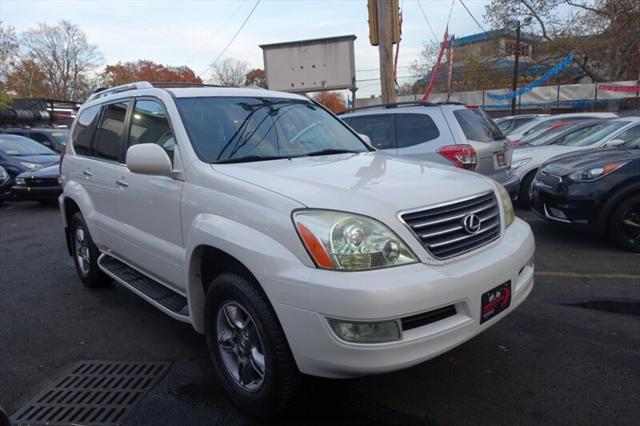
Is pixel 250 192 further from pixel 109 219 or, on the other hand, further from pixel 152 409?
pixel 109 219

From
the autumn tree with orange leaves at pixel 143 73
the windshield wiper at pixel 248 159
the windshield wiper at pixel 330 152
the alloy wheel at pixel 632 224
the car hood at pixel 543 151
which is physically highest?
the autumn tree with orange leaves at pixel 143 73

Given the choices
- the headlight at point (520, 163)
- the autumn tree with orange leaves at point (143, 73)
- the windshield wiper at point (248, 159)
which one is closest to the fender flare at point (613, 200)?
the headlight at point (520, 163)

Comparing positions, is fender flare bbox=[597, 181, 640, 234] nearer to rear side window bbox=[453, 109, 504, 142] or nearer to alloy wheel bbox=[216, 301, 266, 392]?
rear side window bbox=[453, 109, 504, 142]

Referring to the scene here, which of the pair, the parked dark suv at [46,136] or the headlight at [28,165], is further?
the parked dark suv at [46,136]

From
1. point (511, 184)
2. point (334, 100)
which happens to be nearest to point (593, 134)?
point (511, 184)

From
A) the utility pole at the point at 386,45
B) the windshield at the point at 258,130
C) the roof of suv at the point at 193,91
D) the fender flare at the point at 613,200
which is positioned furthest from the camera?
the utility pole at the point at 386,45

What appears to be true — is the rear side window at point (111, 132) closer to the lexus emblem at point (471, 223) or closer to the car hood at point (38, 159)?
the lexus emblem at point (471, 223)

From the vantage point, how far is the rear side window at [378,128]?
6.55 metres

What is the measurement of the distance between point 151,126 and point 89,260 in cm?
192

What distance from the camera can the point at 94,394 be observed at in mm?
2904

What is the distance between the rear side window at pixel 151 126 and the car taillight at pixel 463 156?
3.72m

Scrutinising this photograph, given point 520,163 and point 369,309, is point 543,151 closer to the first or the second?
point 520,163

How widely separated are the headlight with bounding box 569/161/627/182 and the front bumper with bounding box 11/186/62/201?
31.3 ft

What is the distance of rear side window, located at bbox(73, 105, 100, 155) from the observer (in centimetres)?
450
